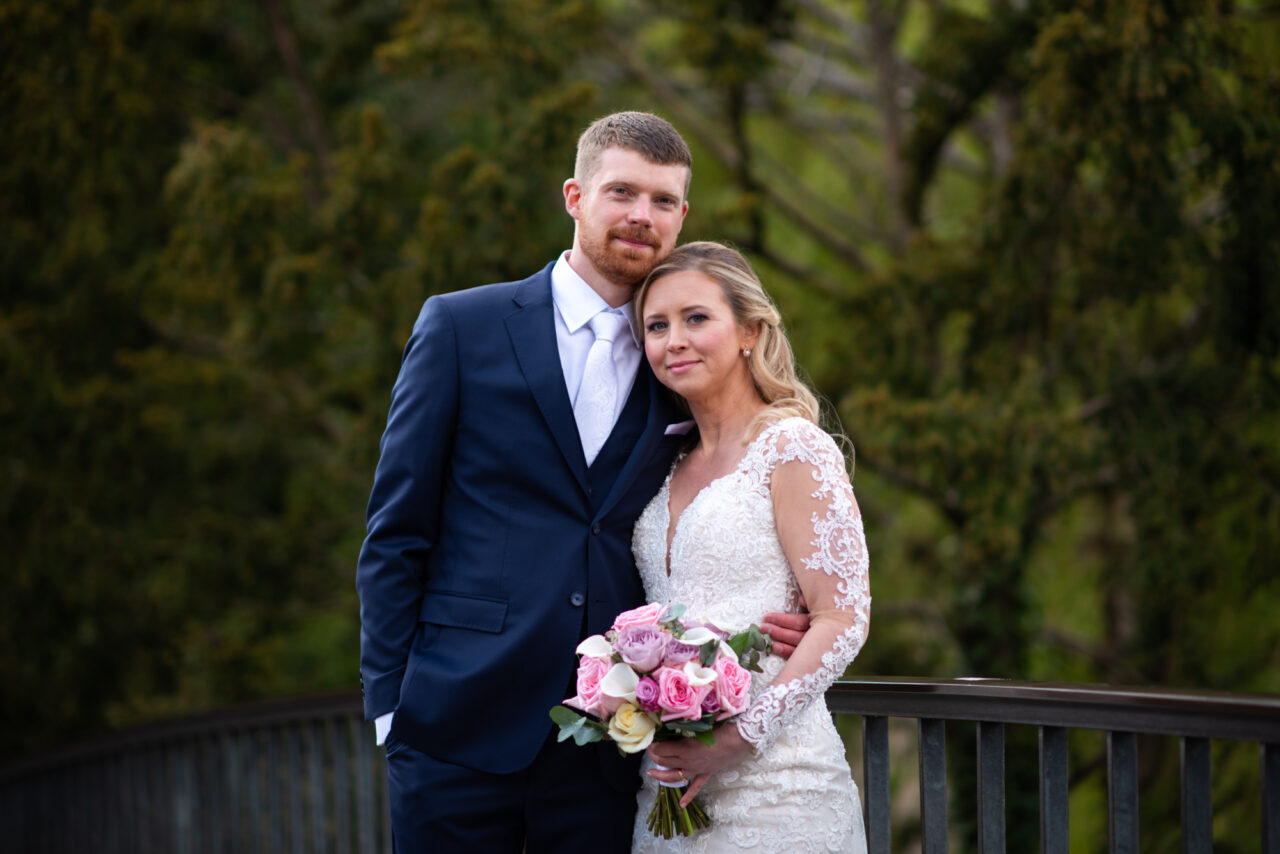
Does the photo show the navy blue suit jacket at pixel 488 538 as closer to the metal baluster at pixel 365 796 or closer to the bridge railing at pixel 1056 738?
the bridge railing at pixel 1056 738

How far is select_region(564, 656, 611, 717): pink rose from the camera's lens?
2.33 metres

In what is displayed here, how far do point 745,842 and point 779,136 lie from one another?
948 cm

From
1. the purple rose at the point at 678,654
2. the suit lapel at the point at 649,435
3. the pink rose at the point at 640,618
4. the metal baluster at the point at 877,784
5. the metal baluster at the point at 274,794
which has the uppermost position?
the suit lapel at the point at 649,435

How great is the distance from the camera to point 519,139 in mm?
7086

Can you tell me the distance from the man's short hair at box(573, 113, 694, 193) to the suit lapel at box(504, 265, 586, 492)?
1.05 ft

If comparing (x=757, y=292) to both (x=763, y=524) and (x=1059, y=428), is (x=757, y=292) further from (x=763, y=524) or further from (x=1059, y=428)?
(x=1059, y=428)

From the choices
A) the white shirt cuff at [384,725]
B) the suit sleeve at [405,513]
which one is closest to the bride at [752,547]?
the suit sleeve at [405,513]

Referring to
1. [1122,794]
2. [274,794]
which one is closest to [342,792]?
[274,794]

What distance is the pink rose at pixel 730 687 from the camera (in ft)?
7.59

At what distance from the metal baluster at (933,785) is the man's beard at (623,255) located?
123cm

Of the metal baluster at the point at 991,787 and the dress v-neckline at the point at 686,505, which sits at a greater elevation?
the dress v-neckline at the point at 686,505

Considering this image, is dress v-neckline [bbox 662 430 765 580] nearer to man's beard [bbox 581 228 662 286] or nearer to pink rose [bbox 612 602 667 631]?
pink rose [bbox 612 602 667 631]

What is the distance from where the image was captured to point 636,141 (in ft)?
9.50

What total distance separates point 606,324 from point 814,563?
0.82 metres
